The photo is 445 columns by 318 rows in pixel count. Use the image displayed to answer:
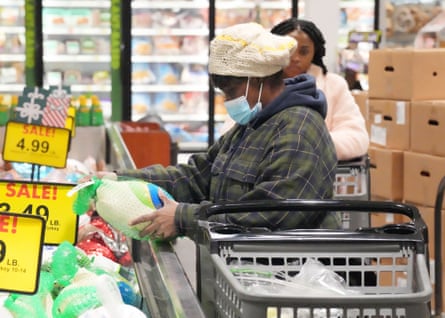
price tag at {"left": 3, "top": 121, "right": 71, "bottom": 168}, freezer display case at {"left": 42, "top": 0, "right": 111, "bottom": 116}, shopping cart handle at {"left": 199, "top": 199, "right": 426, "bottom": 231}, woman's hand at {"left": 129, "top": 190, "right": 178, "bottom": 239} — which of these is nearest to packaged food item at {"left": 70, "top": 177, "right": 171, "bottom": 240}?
woman's hand at {"left": 129, "top": 190, "right": 178, "bottom": 239}

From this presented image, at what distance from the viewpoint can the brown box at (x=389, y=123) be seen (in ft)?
16.6

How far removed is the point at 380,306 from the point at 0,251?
0.76 m

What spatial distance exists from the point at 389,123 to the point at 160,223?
3.28 metres

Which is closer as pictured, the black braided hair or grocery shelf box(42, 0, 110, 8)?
the black braided hair

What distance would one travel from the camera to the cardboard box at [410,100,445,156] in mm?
4773

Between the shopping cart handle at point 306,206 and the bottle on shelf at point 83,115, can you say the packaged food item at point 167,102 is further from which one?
the shopping cart handle at point 306,206

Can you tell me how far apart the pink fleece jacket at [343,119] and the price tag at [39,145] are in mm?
1248

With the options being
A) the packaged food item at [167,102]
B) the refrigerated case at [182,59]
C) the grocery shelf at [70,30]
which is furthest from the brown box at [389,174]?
the grocery shelf at [70,30]

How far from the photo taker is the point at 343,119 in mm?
3930

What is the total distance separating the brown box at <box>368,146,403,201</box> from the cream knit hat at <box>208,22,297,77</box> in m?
2.96

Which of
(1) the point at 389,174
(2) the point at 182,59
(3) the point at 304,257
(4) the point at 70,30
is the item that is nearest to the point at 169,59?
(2) the point at 182,59

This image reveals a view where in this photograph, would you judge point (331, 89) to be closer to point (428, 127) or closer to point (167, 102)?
point (428, 127)

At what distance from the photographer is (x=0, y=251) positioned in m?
1.63

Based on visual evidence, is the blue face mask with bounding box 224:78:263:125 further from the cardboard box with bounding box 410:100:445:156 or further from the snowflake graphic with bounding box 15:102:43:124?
the cardboard box with bounding box 410:100:445:156
